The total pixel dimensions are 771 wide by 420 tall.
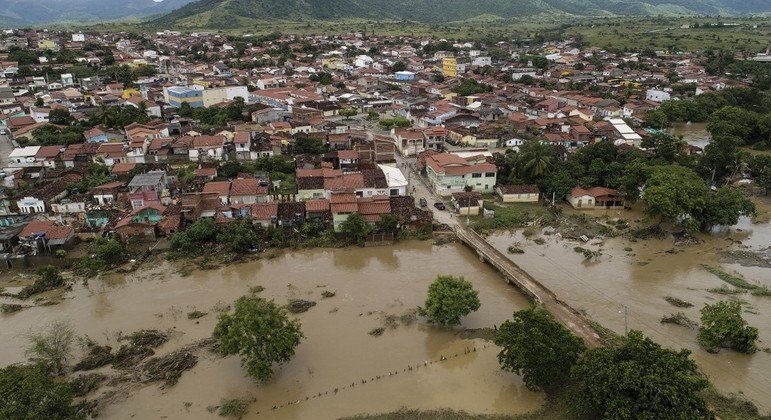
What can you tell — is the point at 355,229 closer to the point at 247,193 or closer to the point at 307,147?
the point at 247,193

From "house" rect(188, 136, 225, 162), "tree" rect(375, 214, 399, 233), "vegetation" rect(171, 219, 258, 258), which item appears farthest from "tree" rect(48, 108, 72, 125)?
"tree" rect(375, 214, 399, 233)

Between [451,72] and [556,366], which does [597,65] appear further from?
[556,366]

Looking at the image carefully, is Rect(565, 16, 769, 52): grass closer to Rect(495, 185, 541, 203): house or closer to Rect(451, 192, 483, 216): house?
Rect(495, 185, 541, 203): house

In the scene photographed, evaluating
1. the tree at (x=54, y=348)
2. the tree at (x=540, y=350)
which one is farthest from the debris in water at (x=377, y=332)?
the tree at (x=54, y=348)

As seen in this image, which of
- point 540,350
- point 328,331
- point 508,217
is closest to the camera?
point 540,350

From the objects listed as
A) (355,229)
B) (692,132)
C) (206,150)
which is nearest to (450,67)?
(692,132)
